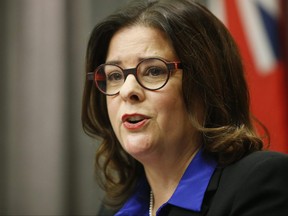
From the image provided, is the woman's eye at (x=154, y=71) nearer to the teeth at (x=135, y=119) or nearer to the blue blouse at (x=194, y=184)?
the teeth at (x=135, y=119)

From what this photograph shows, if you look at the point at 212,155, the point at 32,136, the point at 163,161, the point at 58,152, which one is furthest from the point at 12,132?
the point at 212,155

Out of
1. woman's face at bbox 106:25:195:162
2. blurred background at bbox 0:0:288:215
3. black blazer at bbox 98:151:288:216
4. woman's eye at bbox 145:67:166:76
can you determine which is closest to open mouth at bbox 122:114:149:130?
woman's face at bbox 106:25:195:162

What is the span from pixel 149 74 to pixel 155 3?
244 millimetres

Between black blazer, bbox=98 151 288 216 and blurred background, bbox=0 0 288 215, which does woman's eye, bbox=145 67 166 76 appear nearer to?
black blazer, bbox=98 151 288 216

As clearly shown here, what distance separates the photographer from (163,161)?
1222 millimetres

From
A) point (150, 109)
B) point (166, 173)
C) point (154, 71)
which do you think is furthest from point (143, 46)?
point (166, 173)

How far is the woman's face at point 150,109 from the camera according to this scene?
3.73ft

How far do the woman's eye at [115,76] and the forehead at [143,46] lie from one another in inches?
1.5

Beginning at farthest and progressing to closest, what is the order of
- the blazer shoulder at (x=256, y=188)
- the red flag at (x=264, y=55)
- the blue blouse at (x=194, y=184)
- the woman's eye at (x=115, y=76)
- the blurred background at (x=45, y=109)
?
the blurred background at (x=45, y=109) < the red flag at (x=264, y=55) < the woman's eye at (x=115, y=76) < the blue blouse at (x=194, y=184) < the blazer shoulder at (x=256, y=188)

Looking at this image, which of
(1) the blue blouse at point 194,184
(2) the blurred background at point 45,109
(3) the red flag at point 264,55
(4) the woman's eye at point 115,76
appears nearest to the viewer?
(1) the blue blouse at point 194,184

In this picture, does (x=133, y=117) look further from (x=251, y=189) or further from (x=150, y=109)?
(x=251, y=189)

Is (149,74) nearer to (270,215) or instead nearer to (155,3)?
(155,3)

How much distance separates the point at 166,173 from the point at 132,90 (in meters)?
0.29

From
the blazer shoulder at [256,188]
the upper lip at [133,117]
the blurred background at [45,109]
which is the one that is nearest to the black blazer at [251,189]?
the blazer shoulder at [256,188]
